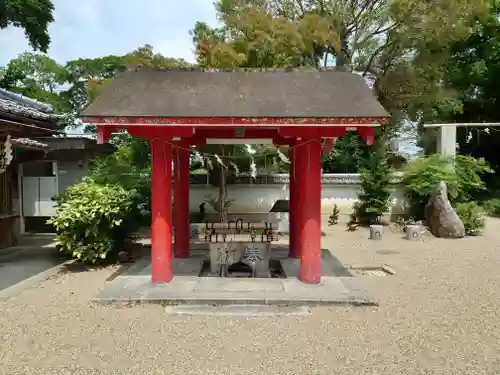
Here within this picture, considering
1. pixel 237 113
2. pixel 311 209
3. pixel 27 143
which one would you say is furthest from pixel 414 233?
pixel 27 143

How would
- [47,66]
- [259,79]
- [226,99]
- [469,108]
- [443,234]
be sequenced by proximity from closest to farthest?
[226,99] < [259,79] < [443,234] < [469,108] < [47,66]

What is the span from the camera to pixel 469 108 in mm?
25094

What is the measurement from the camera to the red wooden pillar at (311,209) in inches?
297

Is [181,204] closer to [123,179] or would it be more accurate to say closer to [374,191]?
[123,179]

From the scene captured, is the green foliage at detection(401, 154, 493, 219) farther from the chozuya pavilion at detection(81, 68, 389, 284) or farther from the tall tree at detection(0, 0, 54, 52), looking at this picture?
the tall tree at detection(0, 0, 54, 52)

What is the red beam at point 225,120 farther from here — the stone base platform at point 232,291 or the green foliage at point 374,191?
the green foliage at point 374,191

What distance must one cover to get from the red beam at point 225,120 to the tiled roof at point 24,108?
2.73 meters

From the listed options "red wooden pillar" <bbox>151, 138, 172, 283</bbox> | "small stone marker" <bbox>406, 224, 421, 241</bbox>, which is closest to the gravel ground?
"red wooden pillar" <bbox>151, 138, 172, 283</bbox>

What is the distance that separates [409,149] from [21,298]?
2167 centimetres

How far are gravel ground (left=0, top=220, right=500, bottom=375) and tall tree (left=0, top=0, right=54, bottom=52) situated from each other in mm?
10731

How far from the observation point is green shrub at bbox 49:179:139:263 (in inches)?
363

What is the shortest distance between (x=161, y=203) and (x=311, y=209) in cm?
242

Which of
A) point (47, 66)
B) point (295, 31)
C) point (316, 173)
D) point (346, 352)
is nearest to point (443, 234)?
point (295, 31)

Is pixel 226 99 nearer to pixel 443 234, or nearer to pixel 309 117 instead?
pixel 309 117
